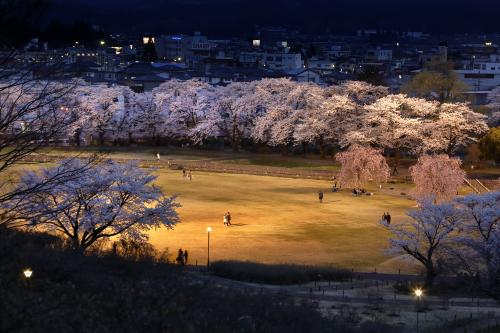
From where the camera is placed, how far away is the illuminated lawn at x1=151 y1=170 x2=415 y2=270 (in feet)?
72.0

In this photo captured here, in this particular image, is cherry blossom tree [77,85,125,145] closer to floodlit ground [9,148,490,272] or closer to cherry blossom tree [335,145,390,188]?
floodlit ground [9,148,490,272]

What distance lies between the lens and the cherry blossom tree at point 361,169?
109 ft

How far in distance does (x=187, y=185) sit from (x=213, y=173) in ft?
14.7

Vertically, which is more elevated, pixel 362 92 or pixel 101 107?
pixel 362 92

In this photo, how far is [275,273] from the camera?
18344 mm

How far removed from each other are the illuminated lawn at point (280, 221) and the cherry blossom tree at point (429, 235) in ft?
4.59

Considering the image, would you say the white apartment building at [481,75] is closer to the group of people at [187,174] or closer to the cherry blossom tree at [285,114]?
the cherry blossom tree at [285,114]

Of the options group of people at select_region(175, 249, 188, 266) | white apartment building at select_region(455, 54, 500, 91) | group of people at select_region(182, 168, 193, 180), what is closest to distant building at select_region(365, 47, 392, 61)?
white apartment building at select_region(455, 54, 500, 91)

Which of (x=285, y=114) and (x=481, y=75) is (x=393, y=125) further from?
(x=481, y=75)

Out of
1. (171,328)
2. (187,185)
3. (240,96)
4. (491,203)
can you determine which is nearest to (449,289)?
(491,203)

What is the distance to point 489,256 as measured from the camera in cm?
1750

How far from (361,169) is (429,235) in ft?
46.9

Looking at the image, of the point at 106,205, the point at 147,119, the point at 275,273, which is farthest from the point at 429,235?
the point at 147,119

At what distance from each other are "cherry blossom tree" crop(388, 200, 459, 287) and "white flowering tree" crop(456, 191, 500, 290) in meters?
0.35
